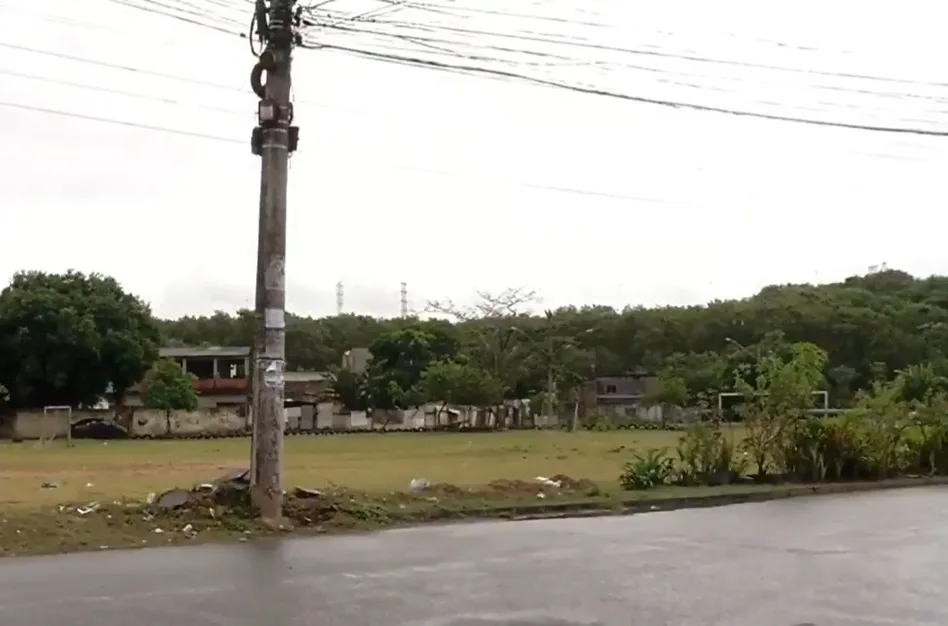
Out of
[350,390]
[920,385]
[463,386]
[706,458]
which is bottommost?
[706,458]

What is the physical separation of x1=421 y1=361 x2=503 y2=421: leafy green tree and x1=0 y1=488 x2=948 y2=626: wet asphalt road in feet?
190

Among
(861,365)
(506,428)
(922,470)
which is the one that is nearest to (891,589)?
(922,470)

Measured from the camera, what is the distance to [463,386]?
73.6 meters

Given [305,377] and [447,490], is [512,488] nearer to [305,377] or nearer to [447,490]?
[447,490]

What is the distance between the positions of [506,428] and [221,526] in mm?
57241

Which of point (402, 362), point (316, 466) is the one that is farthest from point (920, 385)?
point (402, 362)

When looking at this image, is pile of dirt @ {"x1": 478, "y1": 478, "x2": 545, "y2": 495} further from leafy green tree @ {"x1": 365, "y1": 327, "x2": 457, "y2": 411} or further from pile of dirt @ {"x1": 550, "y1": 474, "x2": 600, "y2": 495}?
leafy green tree @ {"x1": 365, "y1": 327, "x2": 457, "y2": 411}

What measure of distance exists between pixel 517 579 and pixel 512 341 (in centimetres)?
7386

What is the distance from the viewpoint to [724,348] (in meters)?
94.8

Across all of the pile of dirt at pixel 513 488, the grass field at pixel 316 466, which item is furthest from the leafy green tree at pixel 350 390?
the pile of dirt at pixel 513 488

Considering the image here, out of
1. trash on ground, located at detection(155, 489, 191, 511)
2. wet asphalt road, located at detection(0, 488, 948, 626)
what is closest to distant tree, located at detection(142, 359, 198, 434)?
trash on ground, located at detection(155, 489, 191, 511)

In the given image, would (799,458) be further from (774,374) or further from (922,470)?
(922,470)

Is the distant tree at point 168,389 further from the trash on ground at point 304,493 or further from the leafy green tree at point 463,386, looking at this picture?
the trash on ground at point 304,493

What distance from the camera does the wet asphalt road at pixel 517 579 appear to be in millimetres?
9164
